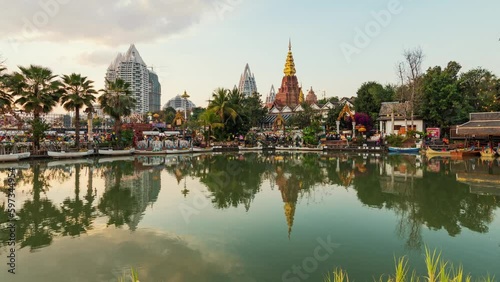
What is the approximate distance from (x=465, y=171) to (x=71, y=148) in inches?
1069

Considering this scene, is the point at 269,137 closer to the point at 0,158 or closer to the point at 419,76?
the point at 419,76

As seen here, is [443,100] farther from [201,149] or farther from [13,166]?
[13,166]

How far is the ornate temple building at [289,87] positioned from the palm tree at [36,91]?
174 feet

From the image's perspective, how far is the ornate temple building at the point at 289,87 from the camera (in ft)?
240

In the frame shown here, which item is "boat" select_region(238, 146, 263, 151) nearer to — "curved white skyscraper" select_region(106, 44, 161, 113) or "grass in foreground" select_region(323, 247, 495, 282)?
"grass in foreground" select_region(323, 247, 495, 282)

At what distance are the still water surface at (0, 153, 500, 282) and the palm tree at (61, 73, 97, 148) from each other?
1268 cm

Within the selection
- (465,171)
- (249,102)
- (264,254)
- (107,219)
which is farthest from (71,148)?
(249,102)

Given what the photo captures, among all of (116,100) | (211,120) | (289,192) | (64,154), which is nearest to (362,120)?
(211,120)

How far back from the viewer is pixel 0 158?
20.3 meters

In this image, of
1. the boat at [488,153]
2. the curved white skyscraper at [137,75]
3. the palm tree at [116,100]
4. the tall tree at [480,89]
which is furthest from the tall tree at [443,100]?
the curved white skyscraper at [137,75]

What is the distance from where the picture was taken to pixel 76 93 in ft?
84.8
